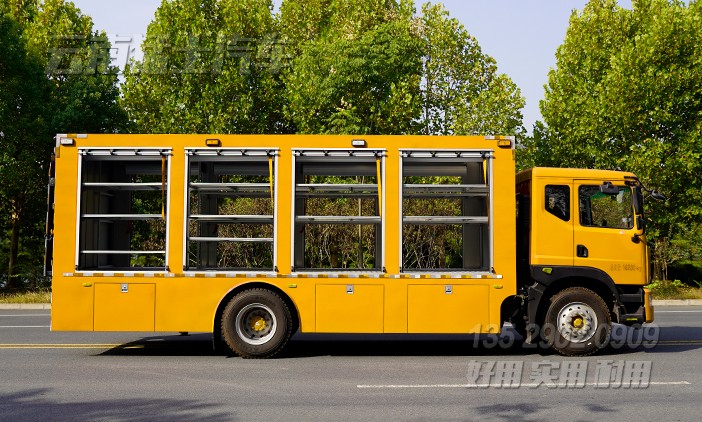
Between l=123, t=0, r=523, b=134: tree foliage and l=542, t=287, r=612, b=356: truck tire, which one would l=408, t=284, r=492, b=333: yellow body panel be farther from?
l=123, t=0, r=523, b=134: tree foliage

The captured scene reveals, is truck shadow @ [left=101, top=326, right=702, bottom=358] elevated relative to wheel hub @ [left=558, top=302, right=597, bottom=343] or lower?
lower

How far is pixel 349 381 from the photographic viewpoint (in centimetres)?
931

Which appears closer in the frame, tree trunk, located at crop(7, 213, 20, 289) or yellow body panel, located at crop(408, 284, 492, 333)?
yellow body panel, located at crop(408, 284, 492, 333)

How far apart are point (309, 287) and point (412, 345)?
2.48 meters

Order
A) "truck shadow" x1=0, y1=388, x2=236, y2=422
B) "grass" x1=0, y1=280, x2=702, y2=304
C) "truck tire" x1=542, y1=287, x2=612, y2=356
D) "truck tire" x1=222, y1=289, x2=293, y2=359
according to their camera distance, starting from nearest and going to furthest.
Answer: "truck shadow" x1=0, y1=388, x2=236, y2=422 < "truck tire" x1=222, y1=289, x2=293, y2=359 < "truck tire" x1=542, y1=287, x2=612, y2=356 < "grass" x1=0, y1=280, x2=702, y2=304

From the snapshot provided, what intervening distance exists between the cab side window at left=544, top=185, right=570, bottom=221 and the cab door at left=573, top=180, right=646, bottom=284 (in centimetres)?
14

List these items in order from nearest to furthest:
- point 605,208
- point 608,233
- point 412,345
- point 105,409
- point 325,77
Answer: point 105,409 → point 608,233 → point 605,208 → point 412,345 → point 325,77

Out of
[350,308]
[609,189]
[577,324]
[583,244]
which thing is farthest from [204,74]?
[577,324]

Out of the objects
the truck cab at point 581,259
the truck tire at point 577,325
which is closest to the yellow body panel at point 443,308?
the truck cab at point 581,259

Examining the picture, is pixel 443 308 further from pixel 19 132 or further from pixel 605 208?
pixel 19 132

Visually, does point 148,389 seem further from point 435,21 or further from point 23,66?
point 435,21

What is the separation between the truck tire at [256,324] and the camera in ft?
36.0

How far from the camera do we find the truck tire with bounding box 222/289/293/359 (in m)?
11.0

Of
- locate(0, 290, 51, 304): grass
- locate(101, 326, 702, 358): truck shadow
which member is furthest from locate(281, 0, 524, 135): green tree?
locate(101, 326, 702, 358): truck shadow
